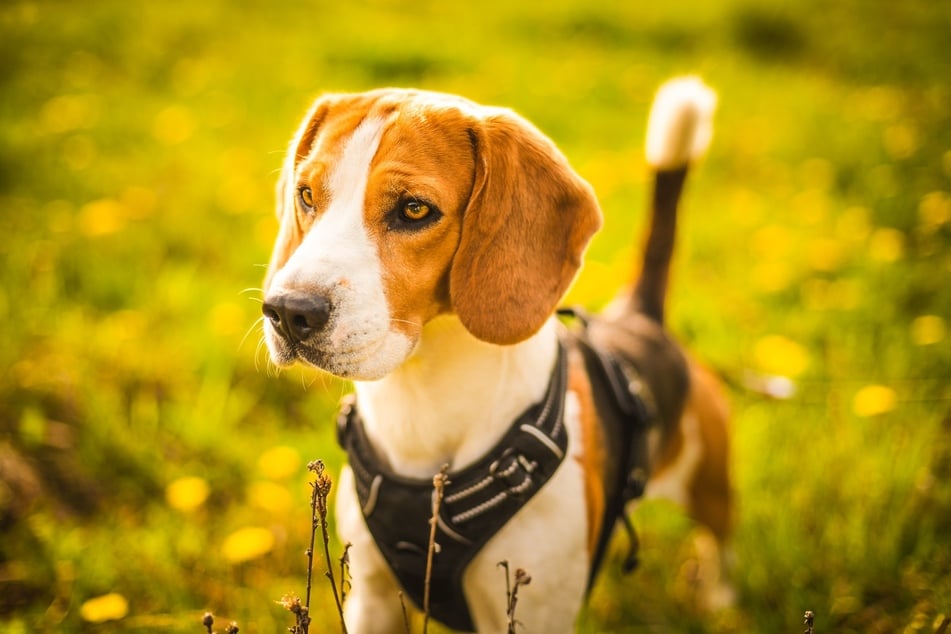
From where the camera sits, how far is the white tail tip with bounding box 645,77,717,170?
263 cm

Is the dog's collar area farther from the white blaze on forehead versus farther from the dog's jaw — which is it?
the white blaze on forehead

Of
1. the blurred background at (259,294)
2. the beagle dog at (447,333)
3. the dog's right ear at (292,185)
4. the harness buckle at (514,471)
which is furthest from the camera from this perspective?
the blurred background at (259,294)

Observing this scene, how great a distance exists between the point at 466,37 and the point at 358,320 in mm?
6605

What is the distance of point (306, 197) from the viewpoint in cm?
193

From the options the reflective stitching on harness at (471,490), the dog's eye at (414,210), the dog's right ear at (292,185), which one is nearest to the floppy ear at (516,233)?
the dog's eye at (414,210)

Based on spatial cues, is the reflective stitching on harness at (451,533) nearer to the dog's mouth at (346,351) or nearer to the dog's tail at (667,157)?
the dog's mouth at (346,351)

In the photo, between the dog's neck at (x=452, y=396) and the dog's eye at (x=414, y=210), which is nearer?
the dog's eye at (x=414, y=210)

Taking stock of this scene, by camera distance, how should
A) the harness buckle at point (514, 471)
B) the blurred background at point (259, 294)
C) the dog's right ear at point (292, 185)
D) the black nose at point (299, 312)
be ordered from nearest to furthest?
the black nose at point (299, 312)
the harness buckle at point (514, 471)
the dog's right ear at point (292, 185)
the blurred background at point (259, 294)

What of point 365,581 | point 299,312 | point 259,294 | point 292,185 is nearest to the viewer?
point 299,312

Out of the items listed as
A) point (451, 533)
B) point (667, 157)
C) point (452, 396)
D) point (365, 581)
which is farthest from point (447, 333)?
point (667, 157)

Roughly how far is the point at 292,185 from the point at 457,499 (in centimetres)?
93

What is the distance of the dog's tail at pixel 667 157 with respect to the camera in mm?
2646

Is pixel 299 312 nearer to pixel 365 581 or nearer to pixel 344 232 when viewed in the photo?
pixel 344 232

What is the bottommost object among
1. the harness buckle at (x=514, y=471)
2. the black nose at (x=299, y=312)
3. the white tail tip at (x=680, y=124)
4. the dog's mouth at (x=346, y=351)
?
the harness buckle at (x=514, y=471)
